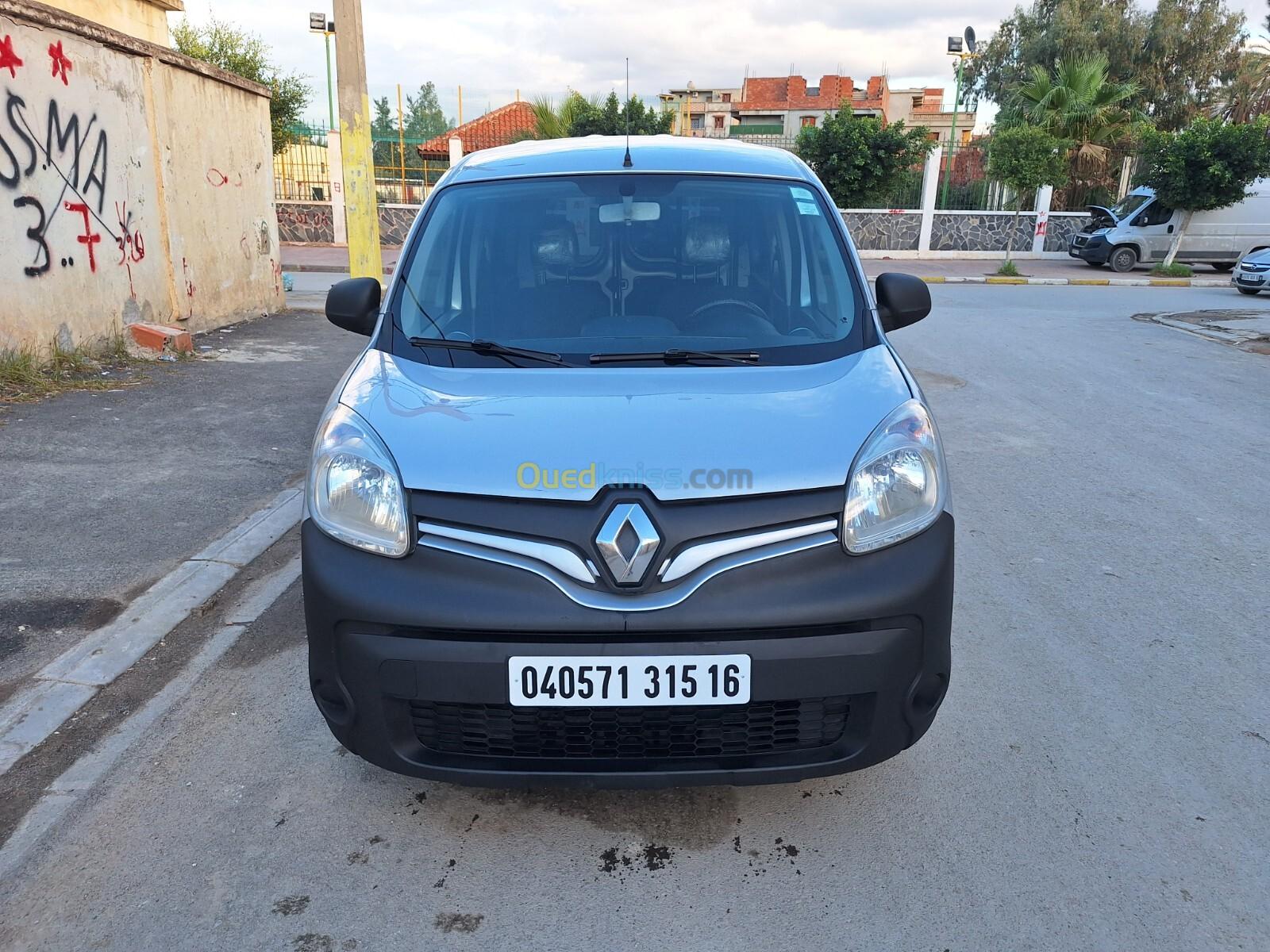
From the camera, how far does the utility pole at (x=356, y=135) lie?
998 centimetres

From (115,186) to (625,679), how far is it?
350 inches

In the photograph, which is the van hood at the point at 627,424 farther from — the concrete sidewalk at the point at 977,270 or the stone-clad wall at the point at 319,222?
the stone-clad wall at the point at 319,222

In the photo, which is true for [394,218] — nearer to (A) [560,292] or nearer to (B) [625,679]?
(A) [560,292]

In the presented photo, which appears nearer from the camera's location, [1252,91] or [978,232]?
[978,232]

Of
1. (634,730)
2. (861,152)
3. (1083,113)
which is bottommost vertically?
(634,730)

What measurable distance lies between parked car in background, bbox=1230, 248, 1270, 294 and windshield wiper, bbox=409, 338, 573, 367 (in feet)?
63.3

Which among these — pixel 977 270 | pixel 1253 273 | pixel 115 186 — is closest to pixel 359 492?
pixel 115 186

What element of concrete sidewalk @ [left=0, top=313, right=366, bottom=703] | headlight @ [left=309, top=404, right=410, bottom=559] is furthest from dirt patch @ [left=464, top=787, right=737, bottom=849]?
concrete sidewalk @ [left=0, top=313, right=366, bottom=703]

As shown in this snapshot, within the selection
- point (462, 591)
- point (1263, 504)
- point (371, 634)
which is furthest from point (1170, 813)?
point (1263, 504)

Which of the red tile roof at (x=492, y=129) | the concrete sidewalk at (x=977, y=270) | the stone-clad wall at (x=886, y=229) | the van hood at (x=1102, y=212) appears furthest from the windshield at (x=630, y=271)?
the red tile roof at (x=492, y=129)

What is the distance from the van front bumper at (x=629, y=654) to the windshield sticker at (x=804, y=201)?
5.00 ft

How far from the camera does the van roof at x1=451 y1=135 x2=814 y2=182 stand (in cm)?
357

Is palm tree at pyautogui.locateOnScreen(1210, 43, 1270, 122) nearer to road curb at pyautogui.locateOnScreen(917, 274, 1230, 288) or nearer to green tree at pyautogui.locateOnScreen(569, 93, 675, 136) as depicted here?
road curb at pyautogui.locateOnScreen(917, 274, 1230, 288)

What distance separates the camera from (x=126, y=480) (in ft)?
17.9
